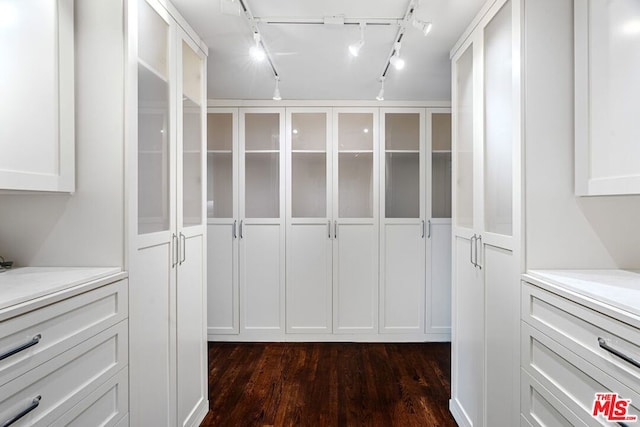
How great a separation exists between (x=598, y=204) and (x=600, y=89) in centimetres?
48

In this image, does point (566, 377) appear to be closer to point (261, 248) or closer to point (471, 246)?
point (471, 246)

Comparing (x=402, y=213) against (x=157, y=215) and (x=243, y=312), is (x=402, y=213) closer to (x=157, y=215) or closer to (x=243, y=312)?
(x=243, y=312)

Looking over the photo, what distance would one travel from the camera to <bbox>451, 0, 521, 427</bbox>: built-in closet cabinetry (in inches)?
60.7

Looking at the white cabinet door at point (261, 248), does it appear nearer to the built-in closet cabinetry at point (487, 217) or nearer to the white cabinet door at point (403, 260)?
the white cabinet door at point (403, 260)

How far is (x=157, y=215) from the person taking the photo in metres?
1.70

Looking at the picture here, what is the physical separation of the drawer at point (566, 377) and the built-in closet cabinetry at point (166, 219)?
1.68 metres

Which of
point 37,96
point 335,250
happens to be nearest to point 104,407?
point 37,96

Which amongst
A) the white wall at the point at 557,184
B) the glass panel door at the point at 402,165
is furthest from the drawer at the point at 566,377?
the glass panel door at the point at 402,165

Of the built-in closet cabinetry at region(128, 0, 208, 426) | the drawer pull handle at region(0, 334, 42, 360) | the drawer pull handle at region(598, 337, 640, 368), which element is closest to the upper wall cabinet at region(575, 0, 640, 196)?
the drawer pull handle at region(598, 337, 640, 368)

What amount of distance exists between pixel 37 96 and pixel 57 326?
88cm

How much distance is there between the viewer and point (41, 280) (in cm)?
121

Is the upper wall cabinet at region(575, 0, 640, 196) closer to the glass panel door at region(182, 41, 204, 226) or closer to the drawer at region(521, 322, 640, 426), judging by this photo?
the drawer at region(521, 322, 640, 426)

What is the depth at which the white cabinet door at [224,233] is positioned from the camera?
139 inches

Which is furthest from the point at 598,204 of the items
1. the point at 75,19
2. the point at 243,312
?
the point at 243,312
